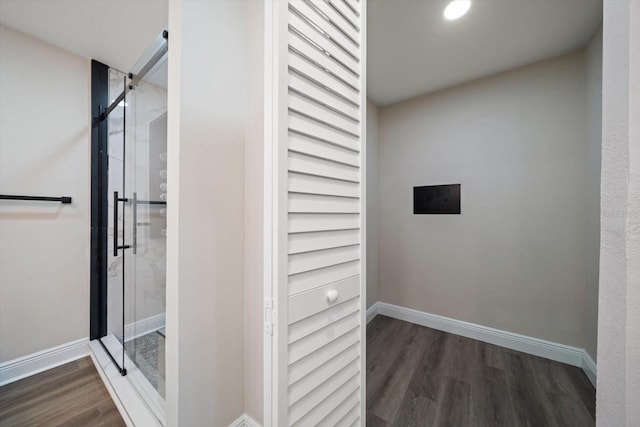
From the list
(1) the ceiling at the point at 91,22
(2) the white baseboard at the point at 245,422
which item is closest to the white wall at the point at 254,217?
(2) the white baseboard at the point at 245,422

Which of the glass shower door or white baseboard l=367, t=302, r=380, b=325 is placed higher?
the glass shower door

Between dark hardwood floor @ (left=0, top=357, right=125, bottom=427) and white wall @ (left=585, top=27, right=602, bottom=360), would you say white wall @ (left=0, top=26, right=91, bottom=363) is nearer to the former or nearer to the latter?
dark hardwood floor @ (left=0, top=357, right=125, bottom=427)

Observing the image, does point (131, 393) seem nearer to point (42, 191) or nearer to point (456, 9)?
point (42, 191)

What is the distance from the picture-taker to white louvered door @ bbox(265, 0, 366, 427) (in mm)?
616

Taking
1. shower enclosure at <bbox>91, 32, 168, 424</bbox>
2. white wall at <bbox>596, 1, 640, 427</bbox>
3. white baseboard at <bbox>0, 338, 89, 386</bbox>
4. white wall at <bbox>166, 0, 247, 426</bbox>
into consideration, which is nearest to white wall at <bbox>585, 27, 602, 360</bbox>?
white wall at <bbox>596, 1, 640, 427</bbox>

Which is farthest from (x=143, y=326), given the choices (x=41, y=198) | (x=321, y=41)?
(x=321, y=41)

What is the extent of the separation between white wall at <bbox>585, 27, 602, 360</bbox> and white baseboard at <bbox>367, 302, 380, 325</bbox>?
5.57ft

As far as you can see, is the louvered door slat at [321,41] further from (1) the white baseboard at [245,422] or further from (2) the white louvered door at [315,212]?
(1) the white baseboard at [245,422]

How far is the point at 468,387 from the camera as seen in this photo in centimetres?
161

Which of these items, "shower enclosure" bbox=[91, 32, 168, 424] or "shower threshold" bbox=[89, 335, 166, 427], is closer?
"shower threshold" bbox=[89, 335, 166, 427]

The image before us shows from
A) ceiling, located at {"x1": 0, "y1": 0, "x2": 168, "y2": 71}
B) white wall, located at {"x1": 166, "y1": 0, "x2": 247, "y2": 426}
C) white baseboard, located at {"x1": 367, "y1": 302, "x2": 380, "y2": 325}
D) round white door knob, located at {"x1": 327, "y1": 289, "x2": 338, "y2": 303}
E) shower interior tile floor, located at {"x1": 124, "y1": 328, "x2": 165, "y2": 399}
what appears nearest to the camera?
round white door knob, located at {"x1": 327, "y1": 289, "x2": 338, "y2": 303}

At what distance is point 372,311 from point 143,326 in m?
2.16

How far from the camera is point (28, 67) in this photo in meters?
1.56

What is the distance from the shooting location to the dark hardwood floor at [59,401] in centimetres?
122
